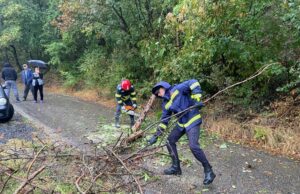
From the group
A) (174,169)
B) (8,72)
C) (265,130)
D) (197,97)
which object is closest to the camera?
(197,97)

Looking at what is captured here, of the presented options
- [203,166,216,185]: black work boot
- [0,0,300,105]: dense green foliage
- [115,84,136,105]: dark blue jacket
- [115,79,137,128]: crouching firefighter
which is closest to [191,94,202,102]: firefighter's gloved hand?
[203,166,216,185]: black work boot

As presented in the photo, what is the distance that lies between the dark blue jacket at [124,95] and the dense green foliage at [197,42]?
142 centimetres

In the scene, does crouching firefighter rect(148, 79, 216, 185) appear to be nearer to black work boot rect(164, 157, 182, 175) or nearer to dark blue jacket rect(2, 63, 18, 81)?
black work boot rect(164, 157, 182, 175)

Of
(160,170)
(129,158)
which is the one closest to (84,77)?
(160,170)

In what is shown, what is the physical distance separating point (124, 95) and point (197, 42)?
257 cm

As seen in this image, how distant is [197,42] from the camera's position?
9.77 metres

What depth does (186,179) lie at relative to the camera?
6.68 metres

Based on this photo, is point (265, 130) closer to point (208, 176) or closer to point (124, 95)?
point (208, 176)

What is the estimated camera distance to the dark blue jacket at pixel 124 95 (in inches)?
405

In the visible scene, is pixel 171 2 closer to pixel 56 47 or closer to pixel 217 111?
pixel 217 111

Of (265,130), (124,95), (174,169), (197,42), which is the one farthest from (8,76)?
(265,130)

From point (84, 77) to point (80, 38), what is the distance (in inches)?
87.4

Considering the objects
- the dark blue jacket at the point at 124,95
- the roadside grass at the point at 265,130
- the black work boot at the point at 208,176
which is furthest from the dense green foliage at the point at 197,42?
the black work boot at the point at 208,176

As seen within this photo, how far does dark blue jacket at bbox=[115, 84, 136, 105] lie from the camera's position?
1029 cm
